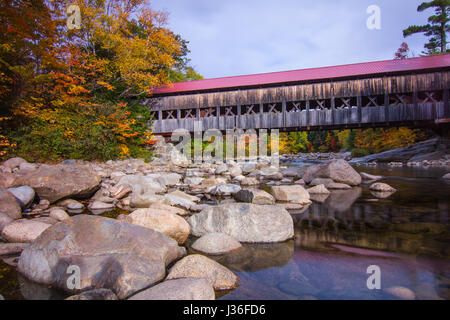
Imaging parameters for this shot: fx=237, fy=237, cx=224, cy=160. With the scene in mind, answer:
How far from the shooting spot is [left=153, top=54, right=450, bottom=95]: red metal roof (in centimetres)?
1452

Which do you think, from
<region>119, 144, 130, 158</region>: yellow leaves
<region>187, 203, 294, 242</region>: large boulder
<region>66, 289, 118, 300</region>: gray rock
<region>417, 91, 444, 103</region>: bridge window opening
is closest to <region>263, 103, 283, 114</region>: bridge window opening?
<region>417, 91, 444, 103</region>: bridge window opening

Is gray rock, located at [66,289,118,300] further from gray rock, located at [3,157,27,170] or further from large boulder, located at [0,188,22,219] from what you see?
gray rock, located at [3,157,27,170]

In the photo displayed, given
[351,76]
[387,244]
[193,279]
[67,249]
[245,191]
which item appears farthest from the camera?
[351,76]

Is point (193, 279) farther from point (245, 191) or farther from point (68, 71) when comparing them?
point (68, 71)

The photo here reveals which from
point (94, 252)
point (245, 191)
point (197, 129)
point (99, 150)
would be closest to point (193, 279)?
point (94, 252)

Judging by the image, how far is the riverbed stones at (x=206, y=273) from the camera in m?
2.29

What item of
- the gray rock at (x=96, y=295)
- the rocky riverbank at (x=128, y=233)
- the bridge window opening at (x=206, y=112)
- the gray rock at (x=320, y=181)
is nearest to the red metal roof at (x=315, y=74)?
the bridge window opening at (x=206, y=112)

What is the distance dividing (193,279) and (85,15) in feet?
56.5

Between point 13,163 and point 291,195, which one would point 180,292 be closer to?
point 291,195

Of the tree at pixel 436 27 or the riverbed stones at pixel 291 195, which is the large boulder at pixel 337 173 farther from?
the tree at pixel 436 27

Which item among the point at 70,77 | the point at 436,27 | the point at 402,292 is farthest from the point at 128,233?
the point at 436,27

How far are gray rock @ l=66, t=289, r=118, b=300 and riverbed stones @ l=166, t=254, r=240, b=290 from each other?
0.53 metres

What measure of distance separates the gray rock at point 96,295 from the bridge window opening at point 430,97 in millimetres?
18930

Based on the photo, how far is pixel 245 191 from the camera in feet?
18.3
